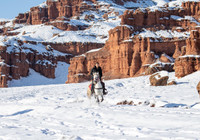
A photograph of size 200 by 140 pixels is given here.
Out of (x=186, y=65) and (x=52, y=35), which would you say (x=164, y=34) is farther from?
(x=52, y=35)

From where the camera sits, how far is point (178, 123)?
7.10 meters

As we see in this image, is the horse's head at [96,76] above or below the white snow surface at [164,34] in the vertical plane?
below

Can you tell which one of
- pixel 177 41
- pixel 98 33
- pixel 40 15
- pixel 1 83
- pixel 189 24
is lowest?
pixel 1 83

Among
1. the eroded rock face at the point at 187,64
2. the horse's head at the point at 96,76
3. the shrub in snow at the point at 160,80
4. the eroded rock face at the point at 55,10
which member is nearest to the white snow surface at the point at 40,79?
the eroded rock face at the point at 187,64

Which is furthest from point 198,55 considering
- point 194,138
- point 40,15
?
point 40,15

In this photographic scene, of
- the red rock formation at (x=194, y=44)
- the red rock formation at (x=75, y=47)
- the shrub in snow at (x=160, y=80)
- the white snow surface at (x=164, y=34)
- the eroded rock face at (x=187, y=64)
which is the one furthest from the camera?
the red rock formation at (x=75, y=47)

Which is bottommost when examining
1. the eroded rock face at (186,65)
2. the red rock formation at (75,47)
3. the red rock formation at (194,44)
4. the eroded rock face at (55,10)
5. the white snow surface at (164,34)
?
the eroded rock face at (186,65)

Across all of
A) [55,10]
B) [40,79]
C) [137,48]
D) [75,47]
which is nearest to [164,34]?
[137,48]

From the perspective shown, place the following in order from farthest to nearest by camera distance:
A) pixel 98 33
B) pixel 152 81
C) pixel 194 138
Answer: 1. pixel 98 33
2. pixel 152 81
3. pixel 194 138

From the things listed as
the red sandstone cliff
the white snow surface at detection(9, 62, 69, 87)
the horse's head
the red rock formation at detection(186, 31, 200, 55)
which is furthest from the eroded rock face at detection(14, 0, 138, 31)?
the horse's head

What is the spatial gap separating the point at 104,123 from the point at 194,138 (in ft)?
8.80

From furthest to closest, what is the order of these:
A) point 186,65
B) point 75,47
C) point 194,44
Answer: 1. point 75,47
2. point 194,44
3. point 186,65

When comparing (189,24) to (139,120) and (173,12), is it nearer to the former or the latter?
(173,12)

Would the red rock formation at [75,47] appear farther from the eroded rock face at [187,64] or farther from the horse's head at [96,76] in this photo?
the horse's head at [96,76]
